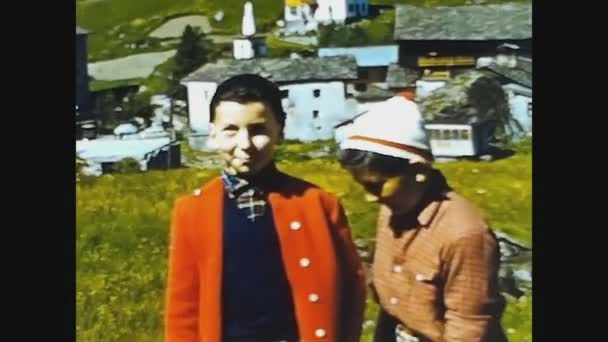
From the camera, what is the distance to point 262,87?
254 centimetres

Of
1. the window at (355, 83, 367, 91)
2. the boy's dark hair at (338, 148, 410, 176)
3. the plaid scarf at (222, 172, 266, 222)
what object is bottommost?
the plaid scarf at (222, 172, 266, 222)

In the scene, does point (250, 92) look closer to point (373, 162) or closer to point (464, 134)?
point (373, 162)

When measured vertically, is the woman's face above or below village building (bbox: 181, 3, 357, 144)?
below

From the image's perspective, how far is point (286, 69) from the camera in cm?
259

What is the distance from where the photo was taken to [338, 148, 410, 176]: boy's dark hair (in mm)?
2480

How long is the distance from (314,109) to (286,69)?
0.38ft

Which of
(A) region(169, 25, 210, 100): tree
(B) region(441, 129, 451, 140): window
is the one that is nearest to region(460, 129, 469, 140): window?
(B) region(441, 129, 451, 140): window

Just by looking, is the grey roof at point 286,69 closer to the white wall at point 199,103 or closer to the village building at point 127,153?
the white wall at point 199,103

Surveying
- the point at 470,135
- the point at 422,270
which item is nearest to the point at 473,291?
the point at 422,270

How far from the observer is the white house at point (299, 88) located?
2.56 m

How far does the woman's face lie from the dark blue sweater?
235mm

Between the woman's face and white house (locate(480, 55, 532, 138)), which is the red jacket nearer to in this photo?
the woman's face

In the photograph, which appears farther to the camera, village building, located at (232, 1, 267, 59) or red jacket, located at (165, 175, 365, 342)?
A: village building, located at (232, 1, 267, 59)
